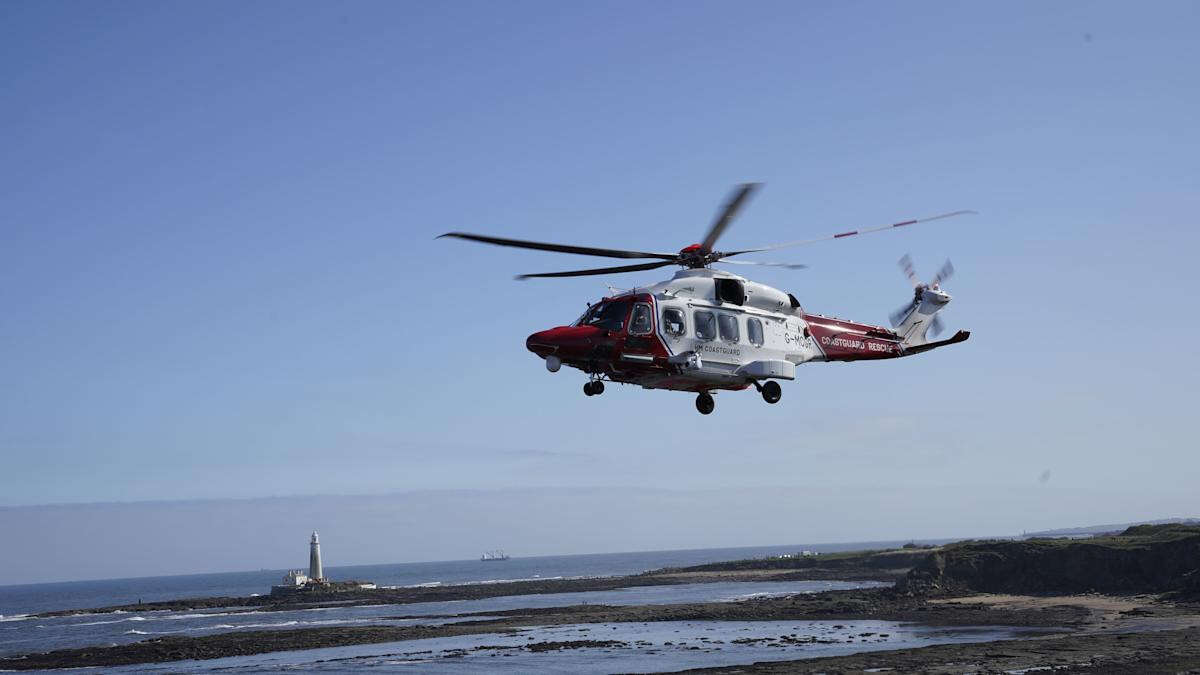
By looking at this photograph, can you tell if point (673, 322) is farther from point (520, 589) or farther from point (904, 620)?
point (520, 589)

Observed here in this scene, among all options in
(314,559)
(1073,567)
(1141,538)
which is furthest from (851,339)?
(314,559)

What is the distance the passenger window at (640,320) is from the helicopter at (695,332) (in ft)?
0.07

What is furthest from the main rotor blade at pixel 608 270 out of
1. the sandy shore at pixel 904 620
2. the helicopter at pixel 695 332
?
the sandy shore at pixel 904 620

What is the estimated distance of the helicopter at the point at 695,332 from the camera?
22094mm

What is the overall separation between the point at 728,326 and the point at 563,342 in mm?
4292

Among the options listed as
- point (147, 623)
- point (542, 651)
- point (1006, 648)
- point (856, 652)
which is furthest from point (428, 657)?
point (147, 623)

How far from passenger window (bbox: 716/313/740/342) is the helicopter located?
0.9 inches

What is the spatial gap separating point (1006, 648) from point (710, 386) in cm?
2569

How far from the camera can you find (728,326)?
24.0 meters

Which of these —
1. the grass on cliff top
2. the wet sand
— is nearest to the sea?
the wet sand

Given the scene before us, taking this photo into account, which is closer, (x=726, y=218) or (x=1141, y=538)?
(x=726, y=218)

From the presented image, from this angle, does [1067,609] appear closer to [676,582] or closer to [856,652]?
[856,652]

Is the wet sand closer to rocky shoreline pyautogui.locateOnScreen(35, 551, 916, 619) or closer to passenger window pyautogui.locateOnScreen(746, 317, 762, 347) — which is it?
rocky shoreline pyautogui.locateOnScreen(35, 551, 916, 619)

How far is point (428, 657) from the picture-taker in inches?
2089
